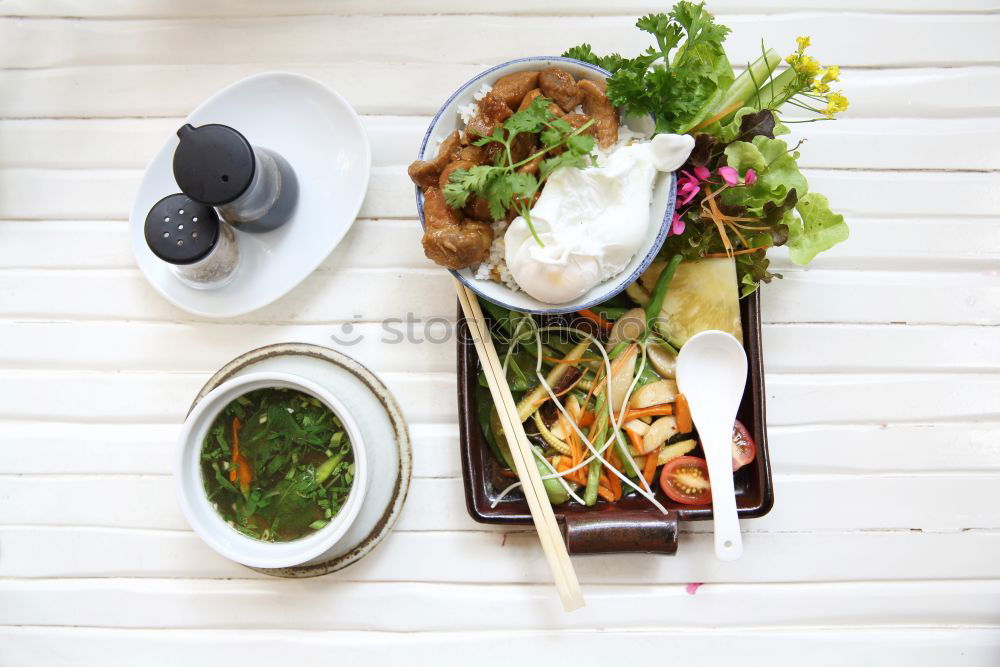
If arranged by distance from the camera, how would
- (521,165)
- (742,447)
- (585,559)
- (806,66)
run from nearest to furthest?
(521,165), (806,66), (742,447), (585,559)

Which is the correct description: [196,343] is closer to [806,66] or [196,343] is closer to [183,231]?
[183,231]

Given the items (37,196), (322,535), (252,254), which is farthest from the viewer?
(37,196)

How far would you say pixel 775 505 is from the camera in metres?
1.82

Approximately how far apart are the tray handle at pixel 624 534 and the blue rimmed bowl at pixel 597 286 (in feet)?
1.74

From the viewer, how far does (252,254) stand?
179 cm

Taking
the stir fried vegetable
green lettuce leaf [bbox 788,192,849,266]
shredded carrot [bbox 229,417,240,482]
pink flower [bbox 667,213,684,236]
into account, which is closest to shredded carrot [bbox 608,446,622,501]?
the stir fried vegetable

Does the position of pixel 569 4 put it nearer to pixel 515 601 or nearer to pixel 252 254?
pixel 252 254

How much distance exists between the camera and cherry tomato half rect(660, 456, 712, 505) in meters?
1.63

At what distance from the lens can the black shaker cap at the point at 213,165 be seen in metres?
1.53

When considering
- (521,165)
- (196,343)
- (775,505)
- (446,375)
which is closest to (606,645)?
(775,505)

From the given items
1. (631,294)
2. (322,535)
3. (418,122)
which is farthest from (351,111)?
(322,535)

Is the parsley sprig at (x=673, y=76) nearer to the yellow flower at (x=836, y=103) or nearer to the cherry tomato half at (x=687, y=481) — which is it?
the yellow flower at (x=836, y=103)

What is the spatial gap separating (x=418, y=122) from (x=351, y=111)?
20 cm

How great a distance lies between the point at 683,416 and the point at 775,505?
0.44m
